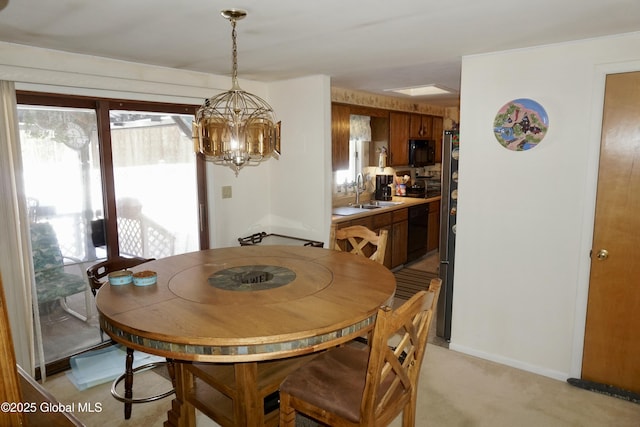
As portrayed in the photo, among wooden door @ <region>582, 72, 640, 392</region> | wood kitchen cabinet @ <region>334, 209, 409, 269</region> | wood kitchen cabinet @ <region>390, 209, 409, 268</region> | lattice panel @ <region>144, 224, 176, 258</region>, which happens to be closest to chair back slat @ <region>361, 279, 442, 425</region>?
wooden door @ <region>582, 72, 640, 392</region>

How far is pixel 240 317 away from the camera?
1704 mm

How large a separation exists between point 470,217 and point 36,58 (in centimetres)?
316

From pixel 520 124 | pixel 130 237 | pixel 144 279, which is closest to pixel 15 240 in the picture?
pixel 130 237

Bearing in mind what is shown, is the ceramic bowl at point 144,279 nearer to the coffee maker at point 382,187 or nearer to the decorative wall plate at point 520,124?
the decorative wall plate at point 520,124

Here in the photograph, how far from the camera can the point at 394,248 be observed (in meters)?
5.13

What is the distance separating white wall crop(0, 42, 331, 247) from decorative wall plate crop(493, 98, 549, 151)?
60.4 inches

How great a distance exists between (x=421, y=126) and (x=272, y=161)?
2.94m

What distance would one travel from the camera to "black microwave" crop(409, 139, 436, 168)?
19.2ft

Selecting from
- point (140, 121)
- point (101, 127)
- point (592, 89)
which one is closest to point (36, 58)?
point (101, 127)

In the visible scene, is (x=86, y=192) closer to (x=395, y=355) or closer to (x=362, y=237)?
(x=362, y=237)

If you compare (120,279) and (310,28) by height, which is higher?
(310,28)

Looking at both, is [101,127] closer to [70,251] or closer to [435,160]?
[70,251]

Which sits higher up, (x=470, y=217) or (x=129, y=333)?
(x=470, y=217)

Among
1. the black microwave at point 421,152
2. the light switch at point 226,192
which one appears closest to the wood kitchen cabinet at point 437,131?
the black microwave at point 421,152
